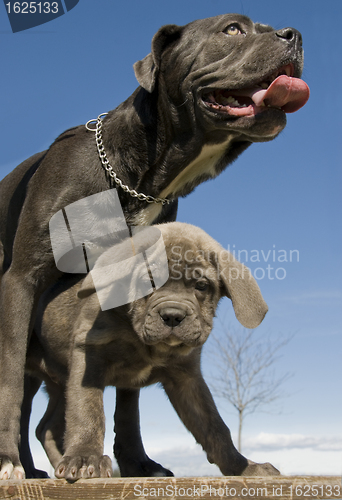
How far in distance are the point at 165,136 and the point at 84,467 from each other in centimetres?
251

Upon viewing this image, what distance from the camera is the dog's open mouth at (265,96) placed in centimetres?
431

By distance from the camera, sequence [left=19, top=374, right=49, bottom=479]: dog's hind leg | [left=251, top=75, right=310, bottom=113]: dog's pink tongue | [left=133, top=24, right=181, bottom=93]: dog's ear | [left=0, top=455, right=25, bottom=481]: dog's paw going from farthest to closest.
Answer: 1. [left=19, top=374, right=49, bottom=479]: dog's hind leg
2. [left=133, top=24, right=181, bottom=93]: dog's ear
3. [left=251, top=75, right=310, bottom=113]: dog's pink tongue
4. [left=0, top=455, right=25, bottom=481]: dog's paw

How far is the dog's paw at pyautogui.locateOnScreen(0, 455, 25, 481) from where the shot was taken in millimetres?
3883

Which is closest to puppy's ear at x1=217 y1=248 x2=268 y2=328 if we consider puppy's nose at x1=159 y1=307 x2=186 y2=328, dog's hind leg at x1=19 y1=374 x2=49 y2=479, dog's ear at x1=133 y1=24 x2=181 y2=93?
puppy's nose at x1=159 y1=307 x2=186 y2=328

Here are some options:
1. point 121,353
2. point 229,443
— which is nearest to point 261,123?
point 121,353

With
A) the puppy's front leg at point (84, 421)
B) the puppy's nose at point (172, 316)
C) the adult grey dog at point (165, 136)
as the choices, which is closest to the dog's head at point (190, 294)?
the puppy's nose at point (172, 316)

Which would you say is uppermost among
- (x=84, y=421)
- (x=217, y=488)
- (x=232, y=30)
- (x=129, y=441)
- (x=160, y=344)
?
(x=232, y=30)

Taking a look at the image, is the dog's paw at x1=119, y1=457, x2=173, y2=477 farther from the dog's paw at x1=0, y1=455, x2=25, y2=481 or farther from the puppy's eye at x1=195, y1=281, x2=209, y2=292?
the puppy's eye at x1=195, y1=281, x2=209, y2=292

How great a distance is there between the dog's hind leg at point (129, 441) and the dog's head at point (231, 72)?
238cm

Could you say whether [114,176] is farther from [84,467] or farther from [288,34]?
[84,467]

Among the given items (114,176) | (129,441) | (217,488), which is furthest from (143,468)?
(114,176)

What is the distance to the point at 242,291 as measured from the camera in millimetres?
4055

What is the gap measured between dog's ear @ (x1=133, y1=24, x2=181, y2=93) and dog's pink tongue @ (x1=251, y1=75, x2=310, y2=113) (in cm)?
82

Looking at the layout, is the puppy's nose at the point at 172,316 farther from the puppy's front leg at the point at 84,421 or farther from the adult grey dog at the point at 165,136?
the adult grey dog at the point at 165,136
